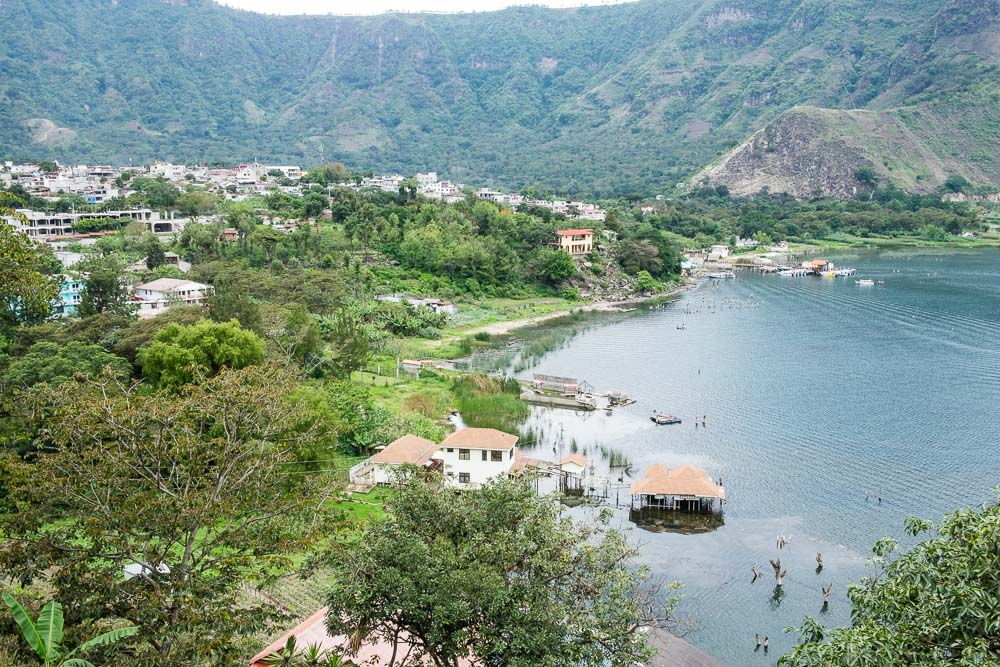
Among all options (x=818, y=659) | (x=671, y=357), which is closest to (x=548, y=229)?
(x=671, y=357)

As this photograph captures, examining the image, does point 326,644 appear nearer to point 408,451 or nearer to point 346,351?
point 408,451

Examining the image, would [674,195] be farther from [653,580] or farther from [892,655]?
[892,655]

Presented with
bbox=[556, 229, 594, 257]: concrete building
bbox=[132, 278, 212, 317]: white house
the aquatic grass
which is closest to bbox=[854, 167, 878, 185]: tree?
bbox=[556, 229, 594, 257]: concrete building

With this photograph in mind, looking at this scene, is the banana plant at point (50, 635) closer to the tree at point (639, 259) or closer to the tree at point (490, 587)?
the tree at point (490, 587)

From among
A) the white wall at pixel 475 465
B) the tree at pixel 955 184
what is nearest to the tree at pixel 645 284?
the white wall at pixel 475 465

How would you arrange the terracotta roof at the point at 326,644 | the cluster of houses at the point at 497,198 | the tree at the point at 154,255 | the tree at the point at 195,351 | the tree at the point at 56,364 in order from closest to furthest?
the terracotta roof at the point at 326,644 < the tree at the point at 56,364 < the tree at the point at 195,351 < the tree at the point at 154,255 < the cluster of houses at the point at 497,198

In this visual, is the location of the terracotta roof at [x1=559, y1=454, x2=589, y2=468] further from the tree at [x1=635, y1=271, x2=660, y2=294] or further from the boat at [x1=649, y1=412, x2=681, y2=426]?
the tree at [x1=635, y1=271, x2=660, y2=294]

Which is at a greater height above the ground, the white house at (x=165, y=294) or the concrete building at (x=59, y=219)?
the concrete building at (x=59, y=219)
